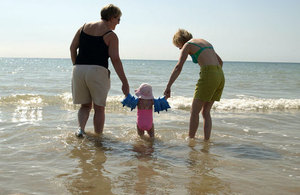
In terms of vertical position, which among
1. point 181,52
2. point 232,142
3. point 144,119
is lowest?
point 232,142

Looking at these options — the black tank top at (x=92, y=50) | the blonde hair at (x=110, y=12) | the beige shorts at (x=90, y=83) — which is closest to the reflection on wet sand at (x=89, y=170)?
the beige shorts at (x=90, y=83)

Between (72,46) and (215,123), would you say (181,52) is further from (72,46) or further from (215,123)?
(215,123)

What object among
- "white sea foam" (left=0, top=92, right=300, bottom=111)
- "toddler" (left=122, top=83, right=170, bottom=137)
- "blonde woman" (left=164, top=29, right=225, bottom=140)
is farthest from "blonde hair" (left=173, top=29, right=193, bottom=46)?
"white sea foam" (left=0, top=92, right=300, bottom=111)

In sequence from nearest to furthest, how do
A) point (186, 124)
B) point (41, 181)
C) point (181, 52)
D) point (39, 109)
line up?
point (41, 181) < point (181, 52) < point (186, 124) < point (39, 109)

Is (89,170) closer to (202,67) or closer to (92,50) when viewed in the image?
(92,50)

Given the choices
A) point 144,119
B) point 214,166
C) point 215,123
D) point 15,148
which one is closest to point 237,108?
point 215,123

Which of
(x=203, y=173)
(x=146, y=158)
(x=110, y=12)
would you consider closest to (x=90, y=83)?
(x=110, y=12)

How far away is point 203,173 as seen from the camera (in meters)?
3.27

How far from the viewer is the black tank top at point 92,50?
4387mm

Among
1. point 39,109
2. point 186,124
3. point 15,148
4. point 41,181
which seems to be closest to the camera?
point 41,181

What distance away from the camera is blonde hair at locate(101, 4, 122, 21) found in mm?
4391

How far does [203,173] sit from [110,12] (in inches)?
98.6

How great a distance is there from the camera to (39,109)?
757 cm

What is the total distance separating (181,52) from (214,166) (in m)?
1.74
